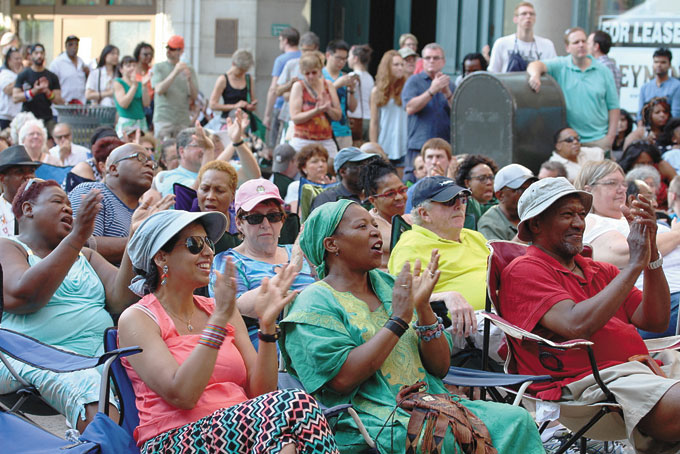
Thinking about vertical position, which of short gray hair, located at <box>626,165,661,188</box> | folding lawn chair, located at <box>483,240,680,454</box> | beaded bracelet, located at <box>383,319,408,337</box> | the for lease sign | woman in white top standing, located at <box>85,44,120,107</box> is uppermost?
the for lease sign

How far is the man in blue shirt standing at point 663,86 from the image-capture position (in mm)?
11805

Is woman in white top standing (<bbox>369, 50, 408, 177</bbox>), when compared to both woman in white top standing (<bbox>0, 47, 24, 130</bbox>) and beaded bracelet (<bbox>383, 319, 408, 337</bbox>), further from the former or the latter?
beaded bracelet (<bbox>383, 319, 408, 337</bbox>)

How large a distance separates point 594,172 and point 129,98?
7.65 meters

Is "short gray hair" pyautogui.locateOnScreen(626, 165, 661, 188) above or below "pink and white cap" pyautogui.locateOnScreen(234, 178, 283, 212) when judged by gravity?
below

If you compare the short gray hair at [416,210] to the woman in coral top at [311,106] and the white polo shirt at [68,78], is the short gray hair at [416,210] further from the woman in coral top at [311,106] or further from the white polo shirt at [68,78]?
the white polo shirt at [68,78]

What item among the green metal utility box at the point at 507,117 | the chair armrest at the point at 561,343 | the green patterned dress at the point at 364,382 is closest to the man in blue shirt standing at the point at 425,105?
the green metal utility box at the point at 507,117

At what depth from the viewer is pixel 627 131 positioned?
41.1 feet

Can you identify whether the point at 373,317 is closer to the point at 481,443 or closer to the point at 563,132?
the point at 481,443

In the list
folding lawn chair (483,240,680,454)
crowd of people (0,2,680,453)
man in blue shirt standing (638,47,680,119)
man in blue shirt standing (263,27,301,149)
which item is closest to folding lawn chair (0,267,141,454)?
crowd of people (0,2,680,453)

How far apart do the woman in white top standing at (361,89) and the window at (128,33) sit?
22.1ft

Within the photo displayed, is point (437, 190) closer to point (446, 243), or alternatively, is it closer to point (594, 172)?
point (446, 243)

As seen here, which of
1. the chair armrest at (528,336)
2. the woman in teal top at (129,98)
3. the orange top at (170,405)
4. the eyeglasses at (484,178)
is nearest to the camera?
the orange top at (170,405)

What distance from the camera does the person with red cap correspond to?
12.4 meters

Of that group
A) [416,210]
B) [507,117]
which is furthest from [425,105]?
[416,210]
